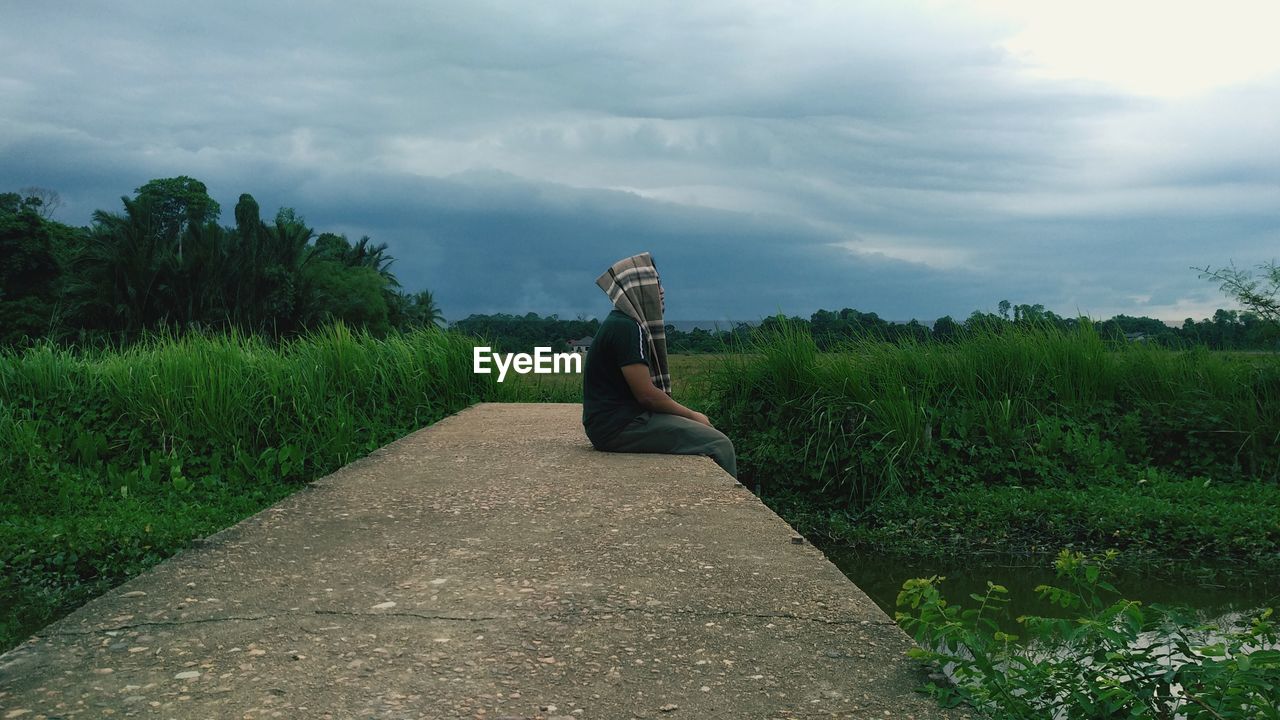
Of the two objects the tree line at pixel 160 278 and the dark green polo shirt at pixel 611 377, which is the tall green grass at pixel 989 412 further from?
the tree line at pixel 160 278

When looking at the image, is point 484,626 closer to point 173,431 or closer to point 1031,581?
point 1031,581

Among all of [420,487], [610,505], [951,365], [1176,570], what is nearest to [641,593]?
[610,505]

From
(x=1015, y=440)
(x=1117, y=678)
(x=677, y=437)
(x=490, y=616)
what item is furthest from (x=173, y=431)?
(x=1117, y=678)

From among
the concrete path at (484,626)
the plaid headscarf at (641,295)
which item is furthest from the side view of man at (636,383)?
the concrete path at (484,626)

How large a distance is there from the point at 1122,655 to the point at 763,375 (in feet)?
21.1

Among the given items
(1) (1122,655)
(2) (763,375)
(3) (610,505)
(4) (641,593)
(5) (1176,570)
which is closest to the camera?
(1) (1122,655)

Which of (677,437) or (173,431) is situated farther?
(173,431)

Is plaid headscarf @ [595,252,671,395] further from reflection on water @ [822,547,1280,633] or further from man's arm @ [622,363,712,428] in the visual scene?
reflection on water @ [822,547,1280,633]

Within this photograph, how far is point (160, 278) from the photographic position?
3048 centimetres

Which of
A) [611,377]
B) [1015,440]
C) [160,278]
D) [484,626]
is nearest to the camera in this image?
[484,626]

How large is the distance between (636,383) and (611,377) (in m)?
0.31

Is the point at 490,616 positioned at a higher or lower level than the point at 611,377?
lower

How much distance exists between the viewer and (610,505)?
14.6ft

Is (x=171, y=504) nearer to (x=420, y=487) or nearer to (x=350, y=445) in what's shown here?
(x=350, y=445)
